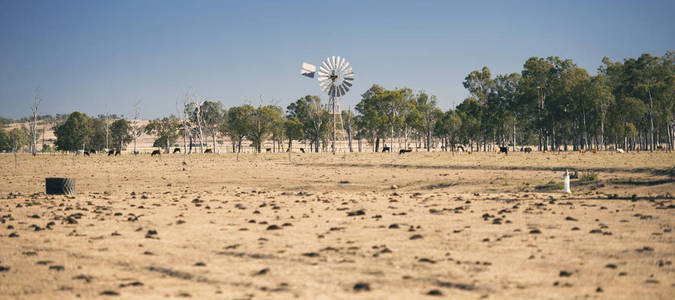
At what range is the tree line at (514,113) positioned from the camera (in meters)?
93.1

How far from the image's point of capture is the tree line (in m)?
93.1

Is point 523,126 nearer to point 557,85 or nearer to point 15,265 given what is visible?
point 557,85

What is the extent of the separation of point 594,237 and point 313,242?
6.36 meters

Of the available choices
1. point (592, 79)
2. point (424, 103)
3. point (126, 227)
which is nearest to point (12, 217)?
point (126, 227)

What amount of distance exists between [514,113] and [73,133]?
113 m

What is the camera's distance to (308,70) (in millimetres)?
80438

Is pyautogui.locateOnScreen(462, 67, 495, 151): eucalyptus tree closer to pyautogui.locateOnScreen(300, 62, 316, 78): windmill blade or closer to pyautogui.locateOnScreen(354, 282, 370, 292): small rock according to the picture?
pyautogui.locateOnScreen(300, 62, 316, 78): windmill blade

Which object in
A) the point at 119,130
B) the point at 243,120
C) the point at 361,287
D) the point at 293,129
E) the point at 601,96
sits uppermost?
the point at 601,96

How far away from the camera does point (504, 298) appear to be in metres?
6.73

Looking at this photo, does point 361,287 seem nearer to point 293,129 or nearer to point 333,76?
point 333,76

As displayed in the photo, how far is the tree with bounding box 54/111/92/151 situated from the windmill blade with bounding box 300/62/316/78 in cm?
7998

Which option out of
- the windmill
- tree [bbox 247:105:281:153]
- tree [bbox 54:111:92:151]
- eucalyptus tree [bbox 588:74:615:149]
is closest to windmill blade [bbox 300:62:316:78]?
the windmill

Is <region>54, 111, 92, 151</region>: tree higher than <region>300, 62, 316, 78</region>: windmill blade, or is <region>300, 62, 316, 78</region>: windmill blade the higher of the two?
<region>300, 62, 316, 78</region>: windmill blade

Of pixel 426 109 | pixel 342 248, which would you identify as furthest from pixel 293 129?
pixel 342 248
